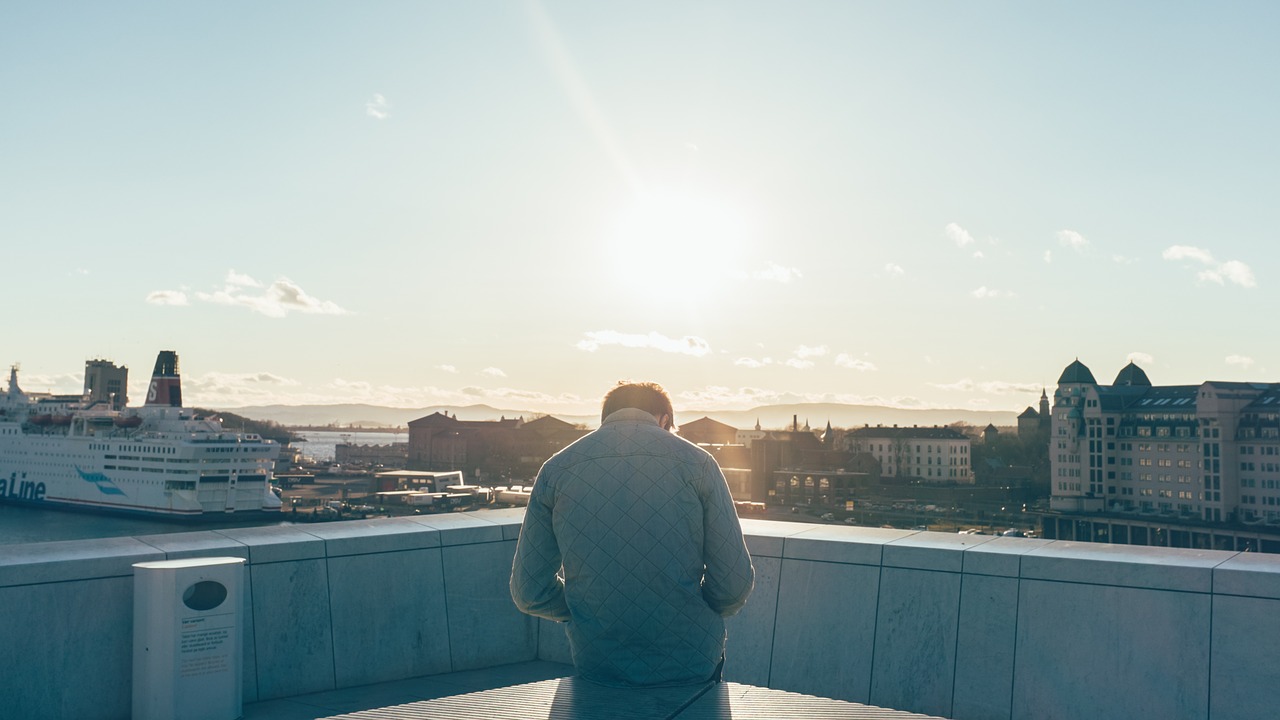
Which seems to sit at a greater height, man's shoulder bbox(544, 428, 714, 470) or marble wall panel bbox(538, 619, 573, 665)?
man's shoulder bbox(544, 428, 714, 470)

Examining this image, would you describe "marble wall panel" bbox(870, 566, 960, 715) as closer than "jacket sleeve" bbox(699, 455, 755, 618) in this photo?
No

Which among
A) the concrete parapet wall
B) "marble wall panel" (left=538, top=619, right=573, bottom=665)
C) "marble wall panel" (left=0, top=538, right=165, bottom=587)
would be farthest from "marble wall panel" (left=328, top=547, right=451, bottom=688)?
"marble wall panel" (left=0, top=538, right=165, bottom=587)

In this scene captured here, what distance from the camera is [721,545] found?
3.10m

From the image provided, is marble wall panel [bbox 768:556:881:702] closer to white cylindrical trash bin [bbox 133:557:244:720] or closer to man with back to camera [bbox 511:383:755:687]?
man with back to camera [bbox 511:383:755:687]

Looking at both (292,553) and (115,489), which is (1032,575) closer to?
(292,553)

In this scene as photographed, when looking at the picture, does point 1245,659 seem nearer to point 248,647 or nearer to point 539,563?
point 539,563

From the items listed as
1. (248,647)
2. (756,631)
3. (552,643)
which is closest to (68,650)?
(248,647)

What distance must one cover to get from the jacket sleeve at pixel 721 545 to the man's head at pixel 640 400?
35cm

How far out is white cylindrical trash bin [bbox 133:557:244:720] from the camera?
4582 millimetres

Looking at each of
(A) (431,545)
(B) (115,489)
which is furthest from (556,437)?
(A) (431,545)

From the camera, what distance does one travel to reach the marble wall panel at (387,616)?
5.58 m

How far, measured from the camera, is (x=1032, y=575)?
4.80 m

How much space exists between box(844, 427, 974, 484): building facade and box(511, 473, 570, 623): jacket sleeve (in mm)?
105501

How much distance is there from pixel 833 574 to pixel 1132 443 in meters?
86.4
